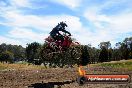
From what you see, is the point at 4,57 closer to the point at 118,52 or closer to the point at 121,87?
the point at 118,52

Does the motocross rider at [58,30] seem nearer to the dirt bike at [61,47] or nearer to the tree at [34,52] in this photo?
the dirt bike at [61,47]

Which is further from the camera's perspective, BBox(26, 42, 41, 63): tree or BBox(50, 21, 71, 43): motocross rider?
BBox(26, 42, 41, 63): tree

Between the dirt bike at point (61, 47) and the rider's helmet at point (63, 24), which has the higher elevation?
the rider's helmet at point (63, 24)

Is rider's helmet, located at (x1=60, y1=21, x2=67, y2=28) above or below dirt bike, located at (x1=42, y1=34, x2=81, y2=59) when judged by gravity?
above

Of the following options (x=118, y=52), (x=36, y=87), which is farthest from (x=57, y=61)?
(x=118, y=52)

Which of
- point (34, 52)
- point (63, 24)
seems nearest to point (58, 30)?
point (63, 24)

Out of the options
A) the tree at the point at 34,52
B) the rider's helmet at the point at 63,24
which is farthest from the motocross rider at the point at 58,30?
the tree at the point at 34,52

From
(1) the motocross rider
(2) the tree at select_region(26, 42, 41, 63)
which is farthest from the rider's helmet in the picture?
(2) the tree at select_region(26, 42, 41, 63)

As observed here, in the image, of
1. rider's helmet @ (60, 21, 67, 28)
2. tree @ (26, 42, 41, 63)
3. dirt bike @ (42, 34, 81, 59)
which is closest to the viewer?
rider's helmet @ (60, 21, 67, 28)

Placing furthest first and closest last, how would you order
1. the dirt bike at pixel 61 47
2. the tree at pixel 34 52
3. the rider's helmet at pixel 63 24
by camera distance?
the tree at pixel 34 52, the dirt bike at pixel 61 47, the rider's helmet at pixel 63 24

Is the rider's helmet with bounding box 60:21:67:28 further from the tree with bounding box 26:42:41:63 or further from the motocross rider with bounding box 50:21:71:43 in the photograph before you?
the tree with bounding box 26:42:41:63

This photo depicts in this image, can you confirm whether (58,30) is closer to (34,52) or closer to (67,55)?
(67,55)

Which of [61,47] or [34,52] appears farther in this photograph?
[34,52]

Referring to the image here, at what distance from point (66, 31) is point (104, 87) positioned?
531 cm
